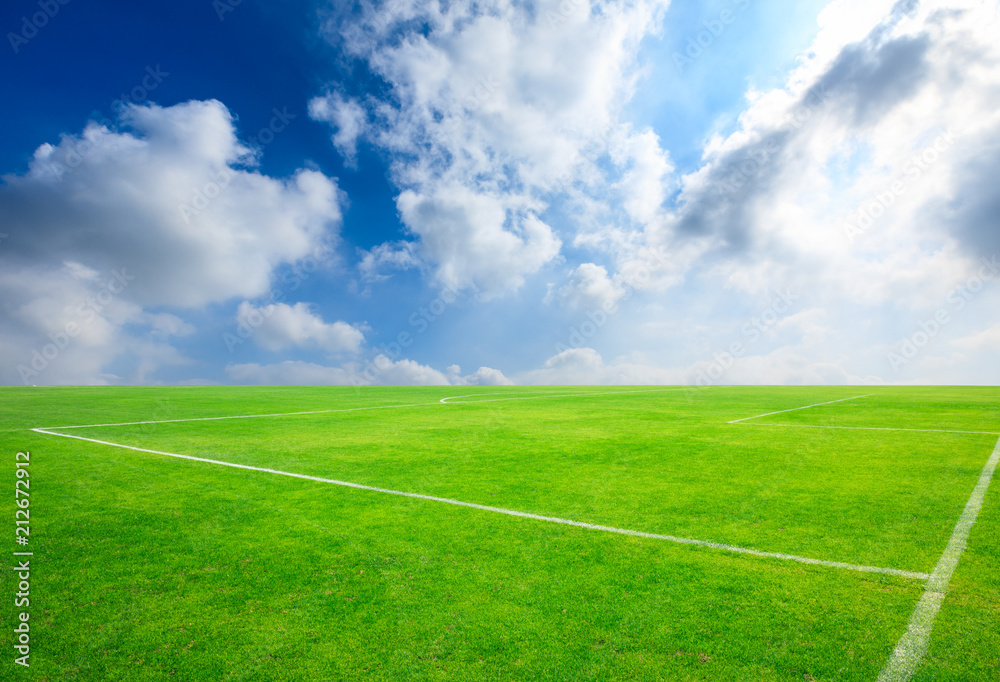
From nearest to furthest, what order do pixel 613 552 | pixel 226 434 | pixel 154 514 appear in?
1. pixel 613 552
2. pixel 154 514
3. pixel 226 434

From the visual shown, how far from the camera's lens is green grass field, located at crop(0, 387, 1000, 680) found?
290 centimetres

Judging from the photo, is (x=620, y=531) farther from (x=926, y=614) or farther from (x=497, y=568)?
(x=926, y=614)

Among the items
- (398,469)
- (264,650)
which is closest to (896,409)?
(398,469)

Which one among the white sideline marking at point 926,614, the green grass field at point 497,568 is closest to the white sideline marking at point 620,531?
the green grass field at point 497,568

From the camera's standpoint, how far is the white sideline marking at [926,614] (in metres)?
2.79

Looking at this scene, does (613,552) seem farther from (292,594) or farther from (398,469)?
(398,469)

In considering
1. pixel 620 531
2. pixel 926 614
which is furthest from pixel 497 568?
pixel 926 614

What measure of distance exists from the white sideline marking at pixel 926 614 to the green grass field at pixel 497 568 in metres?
0.06

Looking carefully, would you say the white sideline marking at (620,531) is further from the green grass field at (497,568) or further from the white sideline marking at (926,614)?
the white sideline marking at (926,614)

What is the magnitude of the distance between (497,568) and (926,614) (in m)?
3.06

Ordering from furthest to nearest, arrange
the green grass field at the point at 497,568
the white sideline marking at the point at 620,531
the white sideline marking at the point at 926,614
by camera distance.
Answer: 1. the white sideline marking at the point at 620,531
2. the green grass field at the point at 497,568
3. the white sideline marking at the point at 926,614

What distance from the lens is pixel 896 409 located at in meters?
18.6

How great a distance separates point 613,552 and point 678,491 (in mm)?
2382

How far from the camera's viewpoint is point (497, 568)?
4012 mm
